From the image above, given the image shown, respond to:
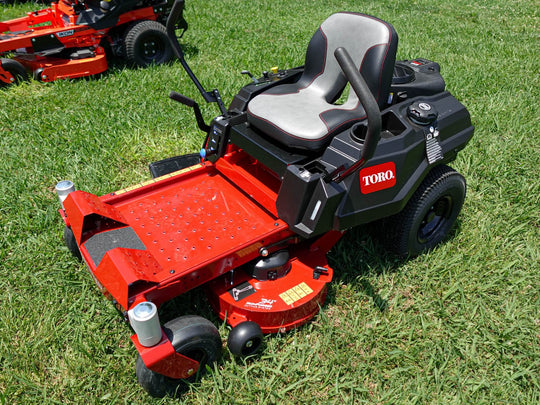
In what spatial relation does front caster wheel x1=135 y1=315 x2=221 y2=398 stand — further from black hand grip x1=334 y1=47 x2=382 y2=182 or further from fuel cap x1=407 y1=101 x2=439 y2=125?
fuel cap x1=407 y1=101 x2=439 y2=125

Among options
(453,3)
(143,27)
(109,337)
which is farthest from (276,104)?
(453,3)

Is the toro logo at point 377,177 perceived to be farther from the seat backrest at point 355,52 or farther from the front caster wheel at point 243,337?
the front caster wheel at point 243,337

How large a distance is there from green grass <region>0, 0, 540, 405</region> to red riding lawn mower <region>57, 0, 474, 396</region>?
0.21 meters

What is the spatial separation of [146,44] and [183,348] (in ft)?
15.6

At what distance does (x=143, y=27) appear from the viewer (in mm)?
5590

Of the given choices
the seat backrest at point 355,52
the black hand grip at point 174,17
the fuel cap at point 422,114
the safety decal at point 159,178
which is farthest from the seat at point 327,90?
the black hand grip at point 174,17

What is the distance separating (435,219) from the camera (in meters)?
3.09

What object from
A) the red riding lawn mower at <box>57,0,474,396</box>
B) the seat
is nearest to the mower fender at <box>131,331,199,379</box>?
the red riding lawn mower at <box>57,0,474,396</box>

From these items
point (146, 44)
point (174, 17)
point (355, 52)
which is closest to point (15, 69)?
point (146, 44)

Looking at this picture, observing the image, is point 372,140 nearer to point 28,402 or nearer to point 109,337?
point 109,337

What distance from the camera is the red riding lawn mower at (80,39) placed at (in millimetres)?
5145

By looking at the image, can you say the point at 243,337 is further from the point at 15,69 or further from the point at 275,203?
the point at 15,69

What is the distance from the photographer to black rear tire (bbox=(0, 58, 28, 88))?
5.07m

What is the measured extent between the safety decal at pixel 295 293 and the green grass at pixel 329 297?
23 cm
